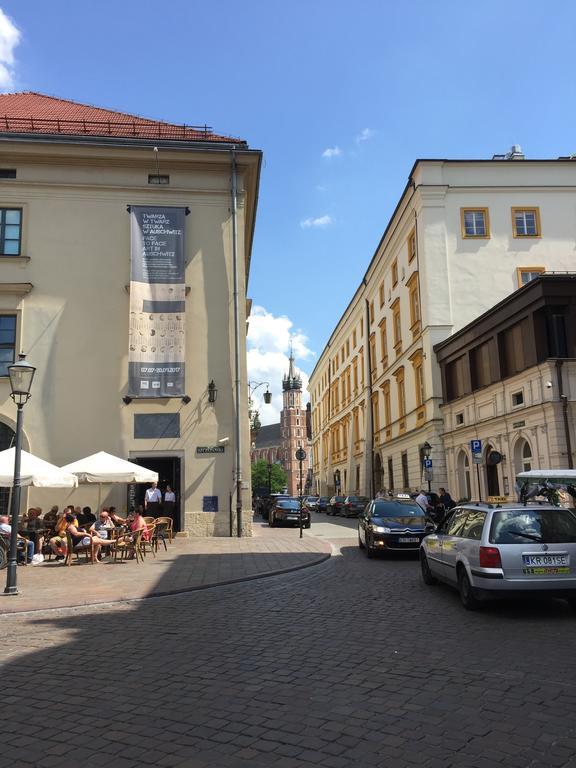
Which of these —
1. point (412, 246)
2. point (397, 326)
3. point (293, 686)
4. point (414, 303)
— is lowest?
point (293, 686)

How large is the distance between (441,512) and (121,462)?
39.9 ft

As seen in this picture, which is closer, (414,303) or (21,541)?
(21,541)

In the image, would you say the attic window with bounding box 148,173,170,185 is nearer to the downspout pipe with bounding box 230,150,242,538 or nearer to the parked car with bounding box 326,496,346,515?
the downspout pipe with bounding box 230,150,242,538

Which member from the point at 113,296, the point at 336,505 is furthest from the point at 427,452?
the point at 113,296

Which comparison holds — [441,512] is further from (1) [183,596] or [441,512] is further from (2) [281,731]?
(2) [281,731]

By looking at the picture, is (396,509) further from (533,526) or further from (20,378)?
(20,378)

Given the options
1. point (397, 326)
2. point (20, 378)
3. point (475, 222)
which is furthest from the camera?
point (397, 326)

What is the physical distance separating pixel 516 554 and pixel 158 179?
19676 mm

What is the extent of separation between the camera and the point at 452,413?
102 feet

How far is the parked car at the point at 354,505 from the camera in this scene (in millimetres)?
40688

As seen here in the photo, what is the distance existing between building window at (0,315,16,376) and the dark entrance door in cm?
568

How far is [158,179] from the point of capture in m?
23.5

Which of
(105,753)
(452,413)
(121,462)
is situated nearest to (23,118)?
(121,462)

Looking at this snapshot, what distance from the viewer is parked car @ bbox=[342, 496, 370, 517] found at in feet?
133
